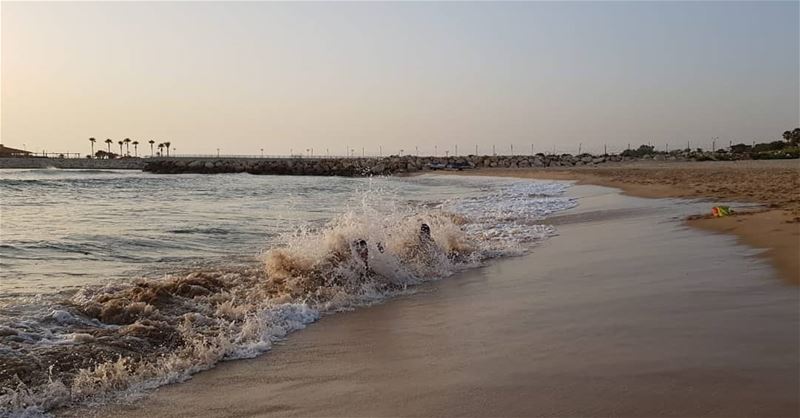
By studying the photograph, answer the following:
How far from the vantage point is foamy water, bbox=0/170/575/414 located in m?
5.13

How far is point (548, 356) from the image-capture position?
472cm

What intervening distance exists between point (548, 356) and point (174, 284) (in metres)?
5.14

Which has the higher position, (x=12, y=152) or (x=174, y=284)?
(x=12, y=152)

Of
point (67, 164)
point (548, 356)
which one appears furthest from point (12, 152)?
point (548, 356)

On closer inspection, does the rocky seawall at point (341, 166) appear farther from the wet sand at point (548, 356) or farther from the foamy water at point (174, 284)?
the wet sand at point (548, 356)

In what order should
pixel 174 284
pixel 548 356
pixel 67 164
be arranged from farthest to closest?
pixel 67 164 → pixel 174 284 → pixel 548 356

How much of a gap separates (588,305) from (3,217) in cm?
1689

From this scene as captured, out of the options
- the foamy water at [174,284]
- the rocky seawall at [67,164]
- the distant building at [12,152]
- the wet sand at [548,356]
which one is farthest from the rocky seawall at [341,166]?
the wet sand at [548,356]

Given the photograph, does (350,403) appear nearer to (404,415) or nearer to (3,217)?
(404,415)

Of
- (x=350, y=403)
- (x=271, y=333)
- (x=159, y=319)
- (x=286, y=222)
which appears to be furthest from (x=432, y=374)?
(x=286, y=222)

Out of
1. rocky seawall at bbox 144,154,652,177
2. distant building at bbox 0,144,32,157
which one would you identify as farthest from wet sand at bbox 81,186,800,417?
distant building at bbox 0,144,32,157

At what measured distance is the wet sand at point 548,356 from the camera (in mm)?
3846

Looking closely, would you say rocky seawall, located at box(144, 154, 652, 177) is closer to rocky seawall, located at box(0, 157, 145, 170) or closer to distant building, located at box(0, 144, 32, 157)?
rocky seawall, located at box(0, 157, 145, 170)

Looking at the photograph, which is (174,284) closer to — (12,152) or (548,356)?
(548,356)
